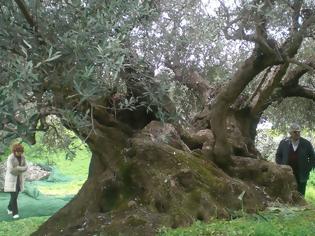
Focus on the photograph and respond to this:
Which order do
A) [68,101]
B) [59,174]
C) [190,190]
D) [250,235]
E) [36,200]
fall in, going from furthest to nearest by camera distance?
1. [59,174]
2. [36,200]
3. [190,190]
4. [250,235]
5. [68,101]

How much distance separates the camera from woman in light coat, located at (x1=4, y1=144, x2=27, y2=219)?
37.3ft

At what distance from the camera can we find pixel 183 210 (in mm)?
7000

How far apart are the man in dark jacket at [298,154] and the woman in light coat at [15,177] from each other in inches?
224

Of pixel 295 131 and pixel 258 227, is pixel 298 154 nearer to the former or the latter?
pixel 295 131

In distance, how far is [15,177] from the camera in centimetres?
1156

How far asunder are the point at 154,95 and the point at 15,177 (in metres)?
7.07

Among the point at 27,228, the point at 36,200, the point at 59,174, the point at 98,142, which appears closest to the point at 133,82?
the point at 98,142

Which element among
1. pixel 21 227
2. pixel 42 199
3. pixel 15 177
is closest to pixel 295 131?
pixel 21 227

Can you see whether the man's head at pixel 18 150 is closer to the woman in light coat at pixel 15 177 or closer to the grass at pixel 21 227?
A: the woman in light coat at pixel 15 177

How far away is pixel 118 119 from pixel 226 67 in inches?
109

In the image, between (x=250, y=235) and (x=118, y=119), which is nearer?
(x=250, y=235)

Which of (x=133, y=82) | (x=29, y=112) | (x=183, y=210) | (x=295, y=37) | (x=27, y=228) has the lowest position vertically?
(x=27, y=228)

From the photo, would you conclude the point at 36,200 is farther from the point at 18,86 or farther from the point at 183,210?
the point at 18,86

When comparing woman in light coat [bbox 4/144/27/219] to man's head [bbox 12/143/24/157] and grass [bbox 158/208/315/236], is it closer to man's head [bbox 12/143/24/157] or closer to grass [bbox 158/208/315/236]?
man's head [bbox 12/143/24/157]
